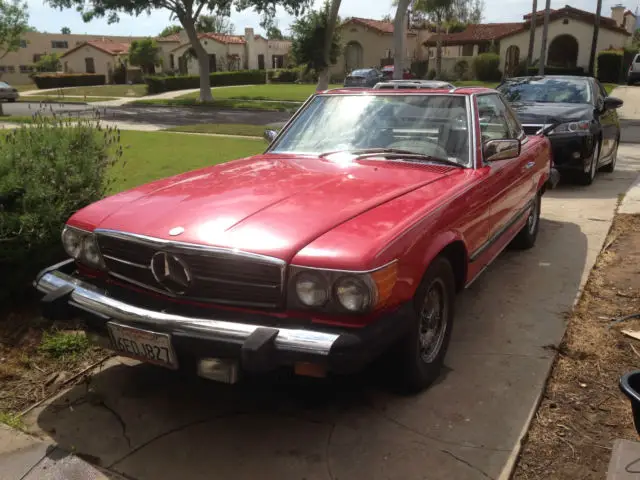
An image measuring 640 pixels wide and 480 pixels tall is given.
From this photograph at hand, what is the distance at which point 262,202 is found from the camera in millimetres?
3195

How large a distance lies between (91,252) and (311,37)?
26913 mm

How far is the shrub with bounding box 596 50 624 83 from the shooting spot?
3669 centimetres

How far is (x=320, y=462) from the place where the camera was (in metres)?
2.77

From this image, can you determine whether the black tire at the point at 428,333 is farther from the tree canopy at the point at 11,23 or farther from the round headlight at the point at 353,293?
the tree canopy at the point at 11,23

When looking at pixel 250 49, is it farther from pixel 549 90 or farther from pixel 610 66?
pixel 549 90

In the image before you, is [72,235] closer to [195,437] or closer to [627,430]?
[195,437]

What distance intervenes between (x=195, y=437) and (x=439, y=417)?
124cm

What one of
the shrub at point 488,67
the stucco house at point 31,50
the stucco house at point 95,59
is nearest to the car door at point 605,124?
the shrub at point 488,67

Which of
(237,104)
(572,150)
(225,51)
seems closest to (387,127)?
(572,150)

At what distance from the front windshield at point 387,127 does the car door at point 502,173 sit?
0.26 metres

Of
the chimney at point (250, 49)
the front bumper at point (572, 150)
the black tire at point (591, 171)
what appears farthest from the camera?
the chimney at point (250, 49)

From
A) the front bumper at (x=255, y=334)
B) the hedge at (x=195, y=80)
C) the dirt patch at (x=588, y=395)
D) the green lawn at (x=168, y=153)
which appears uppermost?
the hedge at (x=195, y=80)

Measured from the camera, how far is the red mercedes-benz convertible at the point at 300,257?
2.62 meters

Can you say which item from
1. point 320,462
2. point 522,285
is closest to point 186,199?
point 320,462
